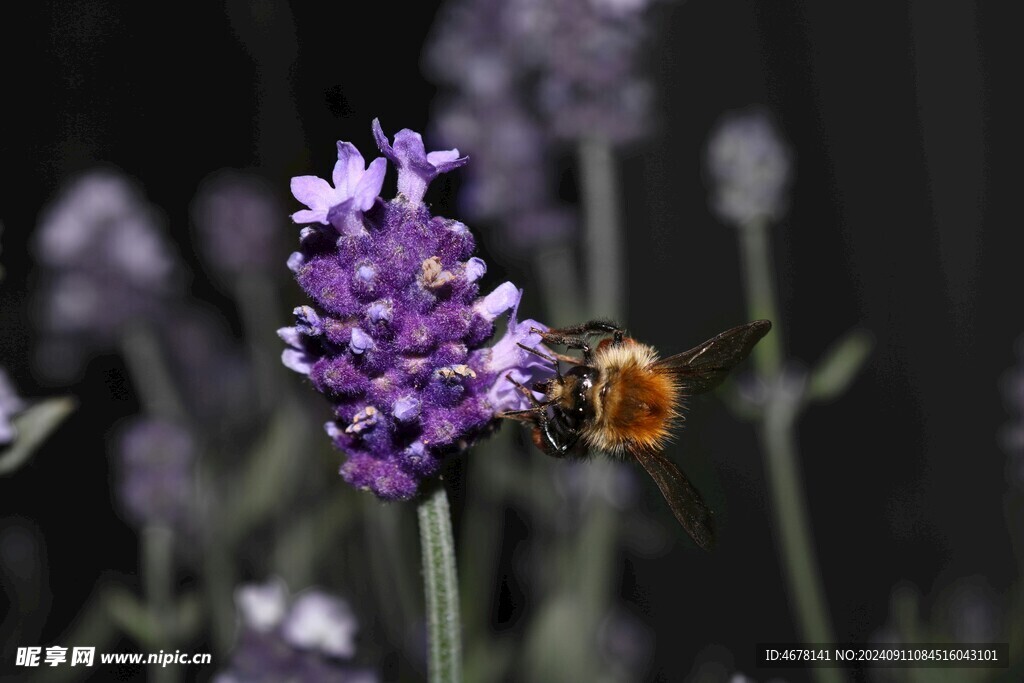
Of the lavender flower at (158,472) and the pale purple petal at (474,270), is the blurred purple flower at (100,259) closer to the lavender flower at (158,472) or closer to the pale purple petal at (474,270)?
the lavender flower at (158,472)

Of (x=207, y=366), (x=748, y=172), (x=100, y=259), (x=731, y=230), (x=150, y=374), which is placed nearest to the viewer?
(x=748, y=172)

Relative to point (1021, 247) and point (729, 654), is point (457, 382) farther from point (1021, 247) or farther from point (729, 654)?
point (1021, 247)

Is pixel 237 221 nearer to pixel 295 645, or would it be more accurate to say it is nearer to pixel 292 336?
pixel 295 645

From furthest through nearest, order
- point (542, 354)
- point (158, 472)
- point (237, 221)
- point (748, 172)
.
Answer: point (237, 221)
point (158, 472)
point (748, 172)
point (542, 354)

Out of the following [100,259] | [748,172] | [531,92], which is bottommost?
[748,172]

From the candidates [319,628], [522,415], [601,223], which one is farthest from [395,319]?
[601,223]

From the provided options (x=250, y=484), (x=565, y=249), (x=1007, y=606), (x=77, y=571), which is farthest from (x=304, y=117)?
(x=1007, y=606)

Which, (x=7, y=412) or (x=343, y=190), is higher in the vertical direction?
(x=343, y=190)
